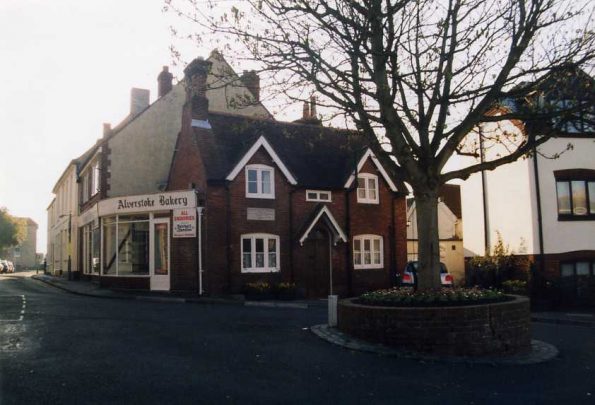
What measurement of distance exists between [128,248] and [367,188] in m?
11.7

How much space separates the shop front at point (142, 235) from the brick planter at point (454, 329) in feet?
Result: 44.3

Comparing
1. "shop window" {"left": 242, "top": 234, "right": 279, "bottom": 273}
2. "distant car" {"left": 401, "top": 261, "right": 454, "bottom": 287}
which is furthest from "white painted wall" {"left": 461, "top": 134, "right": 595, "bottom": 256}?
"shop window" {"left": 242, "top": 234, "right": 279, "bottom": 273}

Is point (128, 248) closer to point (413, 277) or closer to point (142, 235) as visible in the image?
point (142, 235)

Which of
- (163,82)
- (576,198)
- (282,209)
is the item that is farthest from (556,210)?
(163,82)

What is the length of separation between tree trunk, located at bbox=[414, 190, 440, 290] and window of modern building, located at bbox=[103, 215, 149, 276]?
49.5 ft

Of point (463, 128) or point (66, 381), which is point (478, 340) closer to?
point (463, 128)

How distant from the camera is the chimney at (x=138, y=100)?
128 feet

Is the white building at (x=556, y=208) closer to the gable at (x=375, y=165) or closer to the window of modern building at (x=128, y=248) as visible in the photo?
the gable at (x=375, y=165)

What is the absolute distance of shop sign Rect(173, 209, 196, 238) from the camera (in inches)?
893

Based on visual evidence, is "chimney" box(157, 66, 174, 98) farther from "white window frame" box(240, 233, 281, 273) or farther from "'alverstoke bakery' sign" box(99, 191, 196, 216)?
"white window frame" box(240, 233, 281, 273)

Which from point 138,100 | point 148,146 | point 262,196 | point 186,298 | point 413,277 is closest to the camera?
point 186,298

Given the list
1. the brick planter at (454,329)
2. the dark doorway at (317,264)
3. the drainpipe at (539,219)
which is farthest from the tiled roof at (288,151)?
the brick planter at (454,329)

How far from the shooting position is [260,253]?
78.0ft

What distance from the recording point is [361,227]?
88.4 ft
